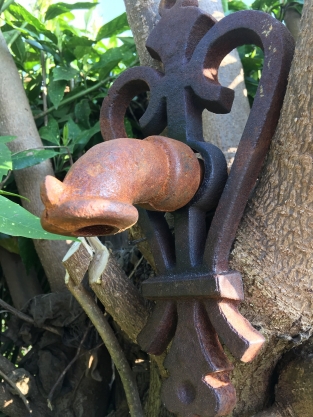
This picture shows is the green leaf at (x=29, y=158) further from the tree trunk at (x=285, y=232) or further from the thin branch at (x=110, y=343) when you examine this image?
the tree trunk at (x=285, y=232)

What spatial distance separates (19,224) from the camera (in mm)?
477

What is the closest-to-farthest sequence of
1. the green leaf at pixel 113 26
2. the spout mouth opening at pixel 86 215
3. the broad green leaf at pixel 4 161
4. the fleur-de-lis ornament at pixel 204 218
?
the spout mouth opening at pixel 86 215, the fleur-de-lis ornament at pixel 204 218, the broad green leaf at pixel 4 161, the green leaf at pixel 113 26

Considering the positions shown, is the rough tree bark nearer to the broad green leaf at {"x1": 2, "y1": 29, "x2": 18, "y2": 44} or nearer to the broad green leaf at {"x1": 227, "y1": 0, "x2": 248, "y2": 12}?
the broad green leaf at {"x1": 227, "y1": 0, "x2": 248, "y2": 12}

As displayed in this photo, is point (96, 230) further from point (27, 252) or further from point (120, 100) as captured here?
point (27, 252)

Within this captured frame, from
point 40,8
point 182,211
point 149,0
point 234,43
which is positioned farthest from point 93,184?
point 40,8

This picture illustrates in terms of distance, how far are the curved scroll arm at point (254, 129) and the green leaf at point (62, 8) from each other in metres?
0.52

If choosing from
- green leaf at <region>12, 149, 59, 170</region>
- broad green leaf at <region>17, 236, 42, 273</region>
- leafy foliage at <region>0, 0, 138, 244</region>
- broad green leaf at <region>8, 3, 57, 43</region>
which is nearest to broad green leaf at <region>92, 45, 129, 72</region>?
leafy foliage at <region>0, 0, 138, 244</region>

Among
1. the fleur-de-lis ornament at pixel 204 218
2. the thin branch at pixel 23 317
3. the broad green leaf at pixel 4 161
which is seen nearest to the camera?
the fleur-de-lis ornament at pixel 204 218

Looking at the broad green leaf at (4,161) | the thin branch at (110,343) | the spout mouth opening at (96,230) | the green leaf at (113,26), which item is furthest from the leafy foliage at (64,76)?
the spout mouth opening at (96,230)

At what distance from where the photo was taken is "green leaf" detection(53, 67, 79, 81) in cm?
83

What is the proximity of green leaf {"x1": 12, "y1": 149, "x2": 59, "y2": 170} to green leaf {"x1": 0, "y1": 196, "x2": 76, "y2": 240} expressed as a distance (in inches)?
8.6

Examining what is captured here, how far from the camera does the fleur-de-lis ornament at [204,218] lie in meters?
0.46

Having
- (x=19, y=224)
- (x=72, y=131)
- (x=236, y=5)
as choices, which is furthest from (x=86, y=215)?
(x=236, y=5)

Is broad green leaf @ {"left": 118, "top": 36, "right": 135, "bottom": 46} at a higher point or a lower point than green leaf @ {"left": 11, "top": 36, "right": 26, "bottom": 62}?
lower
